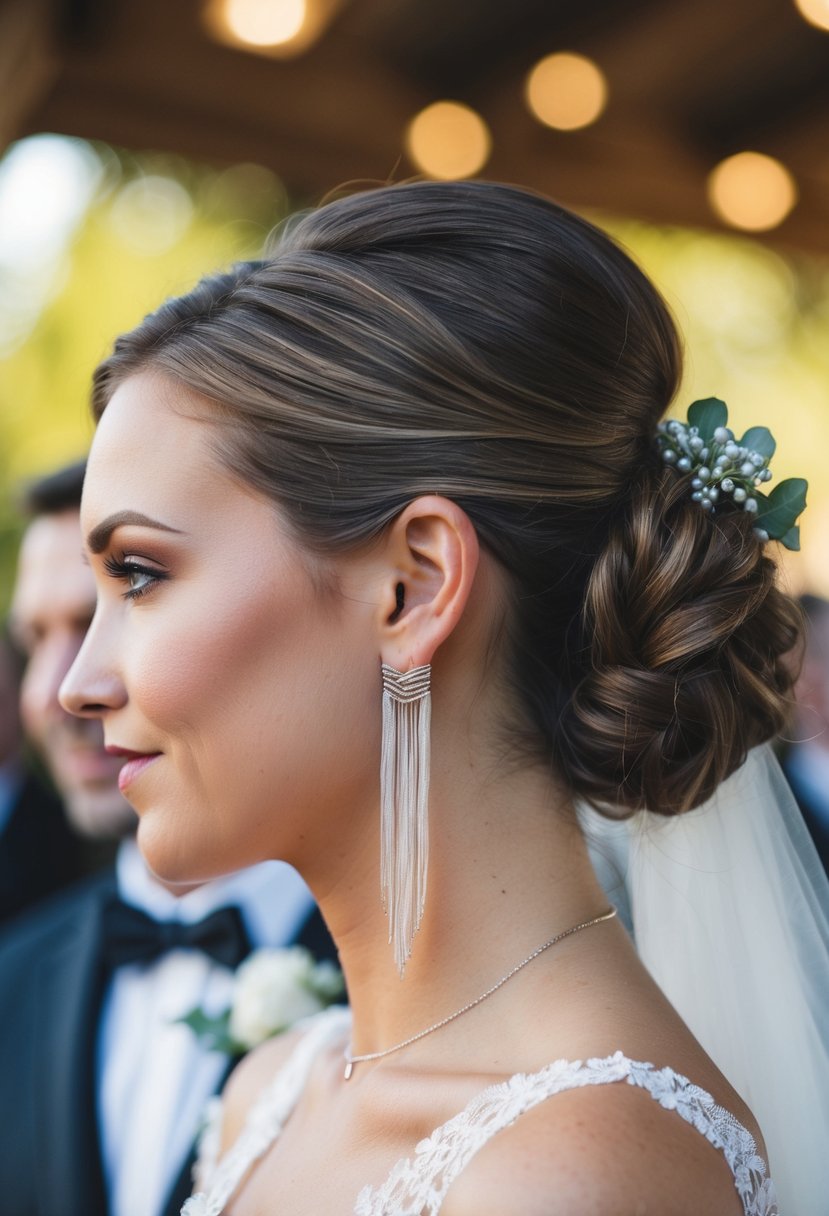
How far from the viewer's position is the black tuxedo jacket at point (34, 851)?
5.22 metres

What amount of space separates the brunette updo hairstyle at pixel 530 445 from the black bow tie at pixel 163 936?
1.56 m

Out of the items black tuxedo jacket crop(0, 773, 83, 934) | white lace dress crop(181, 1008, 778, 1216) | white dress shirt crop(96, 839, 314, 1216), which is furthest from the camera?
black tuxedo jacket crop(0, 773, 83, 934)

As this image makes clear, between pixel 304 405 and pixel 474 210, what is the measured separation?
15.4 inches

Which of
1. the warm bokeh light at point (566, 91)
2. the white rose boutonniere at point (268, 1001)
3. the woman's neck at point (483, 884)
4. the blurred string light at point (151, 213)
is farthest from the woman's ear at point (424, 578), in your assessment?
the blurred string light at point (151, 213)

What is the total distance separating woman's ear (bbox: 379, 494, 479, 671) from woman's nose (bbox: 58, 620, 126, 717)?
1.25 feet

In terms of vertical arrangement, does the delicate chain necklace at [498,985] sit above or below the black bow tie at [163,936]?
above

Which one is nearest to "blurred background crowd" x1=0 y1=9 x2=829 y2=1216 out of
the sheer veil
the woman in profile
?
the sheer veil

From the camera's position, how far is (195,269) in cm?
1034

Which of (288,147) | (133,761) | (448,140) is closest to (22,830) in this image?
(288,147)

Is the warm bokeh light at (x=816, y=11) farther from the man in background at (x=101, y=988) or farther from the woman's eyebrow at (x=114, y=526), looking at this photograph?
the woman's eyebrow at (x=114, y=526)

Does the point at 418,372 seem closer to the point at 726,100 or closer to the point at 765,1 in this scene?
the point at 765,1

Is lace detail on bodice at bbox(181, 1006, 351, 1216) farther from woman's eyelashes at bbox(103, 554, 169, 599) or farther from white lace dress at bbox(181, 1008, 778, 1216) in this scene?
woman's eyelashes at bbox(103, 554, 169, 599)

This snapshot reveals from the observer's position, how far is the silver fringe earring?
5.64ft

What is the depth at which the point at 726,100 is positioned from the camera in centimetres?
487
